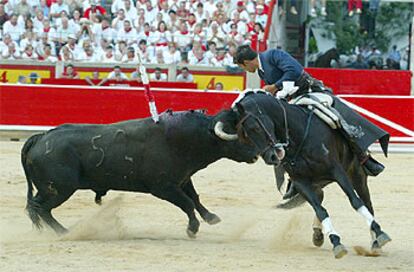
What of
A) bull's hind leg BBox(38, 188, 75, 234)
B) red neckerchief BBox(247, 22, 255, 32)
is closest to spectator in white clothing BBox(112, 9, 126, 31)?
red neckerchief BBox(247, 22, 255, 32)

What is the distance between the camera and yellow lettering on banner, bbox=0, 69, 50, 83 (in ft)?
63.1

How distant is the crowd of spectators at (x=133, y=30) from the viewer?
19281mm

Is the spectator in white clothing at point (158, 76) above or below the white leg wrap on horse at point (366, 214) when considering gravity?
below

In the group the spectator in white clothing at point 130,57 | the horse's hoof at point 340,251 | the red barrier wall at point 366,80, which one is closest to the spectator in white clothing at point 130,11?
the spectator in white clothing at point 130,57

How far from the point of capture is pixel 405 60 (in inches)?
901

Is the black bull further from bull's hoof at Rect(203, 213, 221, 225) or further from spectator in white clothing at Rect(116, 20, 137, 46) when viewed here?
spectator in white clothing at Rect(116, 20, 137, 46)

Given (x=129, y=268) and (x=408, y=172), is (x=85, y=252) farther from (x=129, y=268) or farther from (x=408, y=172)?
(x=408, y=172)

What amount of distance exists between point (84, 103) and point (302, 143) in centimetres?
976

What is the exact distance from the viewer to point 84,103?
17.3 metres

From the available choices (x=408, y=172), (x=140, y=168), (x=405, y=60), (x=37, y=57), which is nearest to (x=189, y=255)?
(x=140, y=168)

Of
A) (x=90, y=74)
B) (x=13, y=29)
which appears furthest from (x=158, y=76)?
(x=13, y=29)

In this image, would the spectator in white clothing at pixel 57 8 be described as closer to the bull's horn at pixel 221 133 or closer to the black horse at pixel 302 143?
the bull's horn at pixel 221 133

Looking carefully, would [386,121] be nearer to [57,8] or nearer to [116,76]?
[116,76]

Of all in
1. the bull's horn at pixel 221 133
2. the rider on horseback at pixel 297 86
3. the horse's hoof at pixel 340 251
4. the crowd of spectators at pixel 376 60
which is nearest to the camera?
the horse's hoof at pixel 340 251
